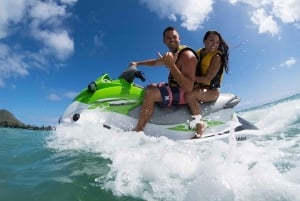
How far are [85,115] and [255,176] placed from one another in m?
3.29

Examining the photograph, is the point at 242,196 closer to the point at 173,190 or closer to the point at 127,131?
the point at 173,190

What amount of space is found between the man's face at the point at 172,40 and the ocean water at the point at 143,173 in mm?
1606

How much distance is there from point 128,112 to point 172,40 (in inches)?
54.4

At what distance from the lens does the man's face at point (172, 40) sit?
565cm

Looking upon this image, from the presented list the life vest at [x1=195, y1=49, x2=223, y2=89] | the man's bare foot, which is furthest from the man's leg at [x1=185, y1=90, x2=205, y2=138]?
the life vest at [x1=195, y1=49, x2=223, y2=89]

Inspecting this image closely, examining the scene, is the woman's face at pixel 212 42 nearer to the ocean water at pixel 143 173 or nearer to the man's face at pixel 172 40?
the man's face at pixel 172 40

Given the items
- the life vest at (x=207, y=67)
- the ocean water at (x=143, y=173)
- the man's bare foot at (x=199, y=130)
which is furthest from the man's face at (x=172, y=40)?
the ocean water at (x=143, y=173)

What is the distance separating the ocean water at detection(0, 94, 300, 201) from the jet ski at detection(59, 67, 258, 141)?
51 centimetres

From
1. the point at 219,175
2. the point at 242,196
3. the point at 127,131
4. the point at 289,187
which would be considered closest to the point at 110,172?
the point at 219,175

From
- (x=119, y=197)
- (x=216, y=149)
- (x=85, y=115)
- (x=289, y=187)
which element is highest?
(x=85, y=115)

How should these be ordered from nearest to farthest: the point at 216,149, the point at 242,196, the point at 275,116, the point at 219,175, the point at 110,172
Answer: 1. the point at 242,196
2. the point at 219,175
3. the point at 110,172
4. the point at 216,149
5. the point at 275,116

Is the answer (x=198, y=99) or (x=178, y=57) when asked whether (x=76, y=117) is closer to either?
(x=178, y=57)

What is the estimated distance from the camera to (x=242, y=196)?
254 centimetres

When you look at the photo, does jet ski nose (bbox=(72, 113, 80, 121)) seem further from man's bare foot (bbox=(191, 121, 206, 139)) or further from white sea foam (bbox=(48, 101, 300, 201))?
man's bare foot (bbox=(191, 121, 206, 139))
